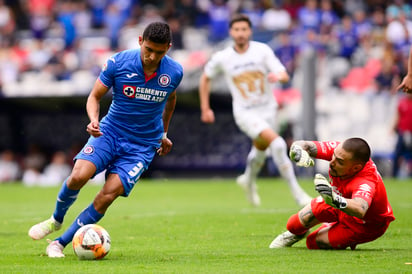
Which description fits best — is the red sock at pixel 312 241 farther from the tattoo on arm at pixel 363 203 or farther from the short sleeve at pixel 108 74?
the short sleeve at pixel 108 74

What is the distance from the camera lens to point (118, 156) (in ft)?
Answer: 25.7

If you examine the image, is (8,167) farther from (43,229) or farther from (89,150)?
(89,150)

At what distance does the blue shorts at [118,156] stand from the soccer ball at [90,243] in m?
0.59

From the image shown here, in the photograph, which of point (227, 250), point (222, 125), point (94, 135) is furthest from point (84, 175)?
point (222, 125)

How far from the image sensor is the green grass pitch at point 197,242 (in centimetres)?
667

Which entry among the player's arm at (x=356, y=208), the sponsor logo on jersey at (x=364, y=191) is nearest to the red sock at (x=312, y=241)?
the sponsor logo on jersey at (x=364, y=191)

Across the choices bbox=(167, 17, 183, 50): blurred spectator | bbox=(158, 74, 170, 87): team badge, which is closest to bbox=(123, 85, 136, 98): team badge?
bbox=(158, 74, 170, 87): team badge

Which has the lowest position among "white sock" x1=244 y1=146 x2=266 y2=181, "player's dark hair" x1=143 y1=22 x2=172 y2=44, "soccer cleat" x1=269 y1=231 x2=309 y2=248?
"white sock" x1=244 y1=146 x2=266 y2=181

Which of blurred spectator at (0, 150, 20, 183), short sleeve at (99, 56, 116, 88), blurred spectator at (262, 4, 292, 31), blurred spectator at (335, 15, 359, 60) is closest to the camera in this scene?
short sleeve at (99, 56, 116, 88)

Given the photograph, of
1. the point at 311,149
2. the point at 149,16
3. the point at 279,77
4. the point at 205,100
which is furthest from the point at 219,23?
the point at 311,149

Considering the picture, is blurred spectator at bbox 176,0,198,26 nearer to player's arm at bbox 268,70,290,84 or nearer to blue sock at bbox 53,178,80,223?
player's arm at bbox 268,70,290,84

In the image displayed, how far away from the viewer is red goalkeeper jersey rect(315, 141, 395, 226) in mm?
7254

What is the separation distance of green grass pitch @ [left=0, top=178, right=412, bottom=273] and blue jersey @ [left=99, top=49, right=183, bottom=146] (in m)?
1.28

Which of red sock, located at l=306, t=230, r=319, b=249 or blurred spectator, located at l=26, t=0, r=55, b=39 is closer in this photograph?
red sock, located at l=306, t=230, r=319, b=249
